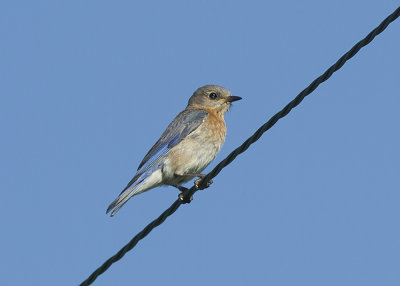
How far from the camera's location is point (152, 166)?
970 cm

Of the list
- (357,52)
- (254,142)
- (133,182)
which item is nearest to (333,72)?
(357,52)

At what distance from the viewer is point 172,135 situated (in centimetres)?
1024

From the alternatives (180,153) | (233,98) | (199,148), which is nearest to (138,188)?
(180,153)

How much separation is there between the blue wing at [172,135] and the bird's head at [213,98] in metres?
0.52

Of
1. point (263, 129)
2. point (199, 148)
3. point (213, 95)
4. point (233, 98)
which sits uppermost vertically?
point (213, 95)

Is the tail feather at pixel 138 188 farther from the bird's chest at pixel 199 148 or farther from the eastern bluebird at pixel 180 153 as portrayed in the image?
the bird's chest at pixel 199 148

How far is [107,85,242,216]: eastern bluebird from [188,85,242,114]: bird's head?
43 centimetres

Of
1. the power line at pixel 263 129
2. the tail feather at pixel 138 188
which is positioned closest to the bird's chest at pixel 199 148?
the tail feather at pixel 138 188

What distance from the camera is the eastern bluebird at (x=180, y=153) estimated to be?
30.8 ft

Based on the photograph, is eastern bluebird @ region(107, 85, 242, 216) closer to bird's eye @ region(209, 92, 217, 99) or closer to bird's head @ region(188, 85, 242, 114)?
bird's head @ region(188, 85, 242, 114)

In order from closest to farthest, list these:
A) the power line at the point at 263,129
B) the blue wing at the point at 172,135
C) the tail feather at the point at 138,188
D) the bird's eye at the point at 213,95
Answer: the power line at the point at 263,129
the tail feather at the point at 138,188
the blue wing at the point at 172,135
the bird's eye at the point at 213,95

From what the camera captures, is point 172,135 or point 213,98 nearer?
point 172,135

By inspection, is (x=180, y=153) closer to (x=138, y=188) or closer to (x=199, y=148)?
(x=199, y=148)

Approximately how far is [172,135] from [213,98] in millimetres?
1570
